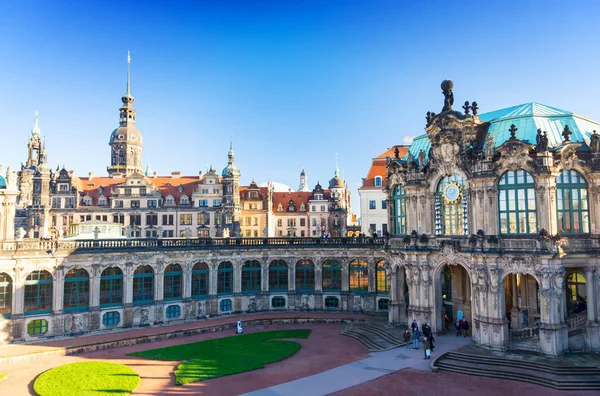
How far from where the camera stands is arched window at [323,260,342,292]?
52.6 metres

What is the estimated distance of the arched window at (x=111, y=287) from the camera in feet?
143

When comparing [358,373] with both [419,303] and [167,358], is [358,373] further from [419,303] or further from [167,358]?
[167,358]

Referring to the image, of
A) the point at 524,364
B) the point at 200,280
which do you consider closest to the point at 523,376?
the point at 524,364

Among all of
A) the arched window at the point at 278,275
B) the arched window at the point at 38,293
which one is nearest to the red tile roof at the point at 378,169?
the arched window at the point at 278,275

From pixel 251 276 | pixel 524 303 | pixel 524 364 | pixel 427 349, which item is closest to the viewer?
pixel 524 364

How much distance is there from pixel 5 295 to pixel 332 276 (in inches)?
1286

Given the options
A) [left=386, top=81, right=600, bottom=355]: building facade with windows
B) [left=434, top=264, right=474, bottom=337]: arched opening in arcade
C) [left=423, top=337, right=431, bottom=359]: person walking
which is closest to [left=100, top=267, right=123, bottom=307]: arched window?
[left=386, top=81, right=600, bottom=355]: building facade with windows

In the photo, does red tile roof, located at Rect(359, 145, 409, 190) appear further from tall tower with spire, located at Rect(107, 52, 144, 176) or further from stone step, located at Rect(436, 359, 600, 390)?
tall tower with spire, located at Rect(107, 52, 144, 176)

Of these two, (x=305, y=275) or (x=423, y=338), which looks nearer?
(x=423, y=338)

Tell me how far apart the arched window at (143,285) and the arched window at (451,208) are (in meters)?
28.9

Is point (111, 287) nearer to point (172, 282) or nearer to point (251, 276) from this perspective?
point (172, 282)

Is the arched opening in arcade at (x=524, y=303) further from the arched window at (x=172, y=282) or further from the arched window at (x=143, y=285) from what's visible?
the arched window at (x=143, y=285)

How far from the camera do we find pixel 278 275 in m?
52.9

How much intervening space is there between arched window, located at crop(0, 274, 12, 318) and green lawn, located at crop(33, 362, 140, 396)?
10571 millimetres
